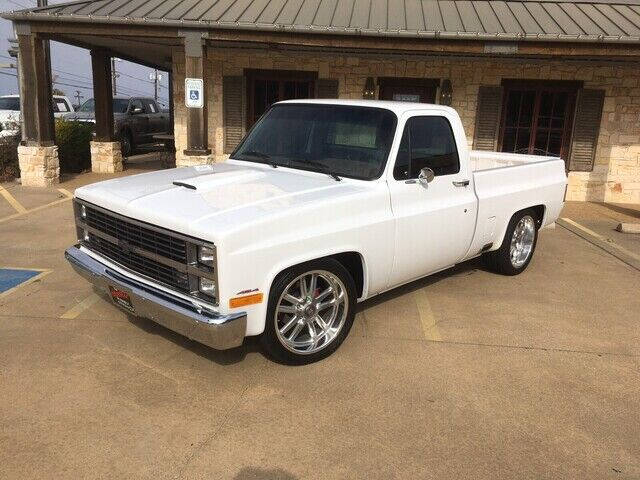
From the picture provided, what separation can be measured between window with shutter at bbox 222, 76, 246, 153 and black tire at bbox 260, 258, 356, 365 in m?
9.09

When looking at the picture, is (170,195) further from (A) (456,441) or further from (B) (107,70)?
(B) (107,70)

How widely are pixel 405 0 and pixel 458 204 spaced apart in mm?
8292

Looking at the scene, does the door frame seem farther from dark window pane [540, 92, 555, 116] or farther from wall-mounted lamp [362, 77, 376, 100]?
dark window pane [540, 92, 555, 116]

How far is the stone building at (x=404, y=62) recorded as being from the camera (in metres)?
9.76

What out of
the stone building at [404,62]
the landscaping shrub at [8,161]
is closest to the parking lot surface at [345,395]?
the stone building at [404,62]

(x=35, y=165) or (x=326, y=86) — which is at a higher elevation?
(x=326, y=86)

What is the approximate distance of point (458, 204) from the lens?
4.69 m

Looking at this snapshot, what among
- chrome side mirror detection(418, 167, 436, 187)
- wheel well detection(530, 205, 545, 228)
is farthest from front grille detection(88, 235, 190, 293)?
wheel well detection(530, 205, 545, 228)

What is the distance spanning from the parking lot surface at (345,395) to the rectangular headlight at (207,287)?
69 centimetres

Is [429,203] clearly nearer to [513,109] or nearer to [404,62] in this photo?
[404,62]

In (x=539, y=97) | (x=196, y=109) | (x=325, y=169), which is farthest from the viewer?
(x=539, y=97)

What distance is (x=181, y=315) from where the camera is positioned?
3189mm

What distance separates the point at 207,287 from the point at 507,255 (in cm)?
369

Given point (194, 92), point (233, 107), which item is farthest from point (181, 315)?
point (233, 107)
